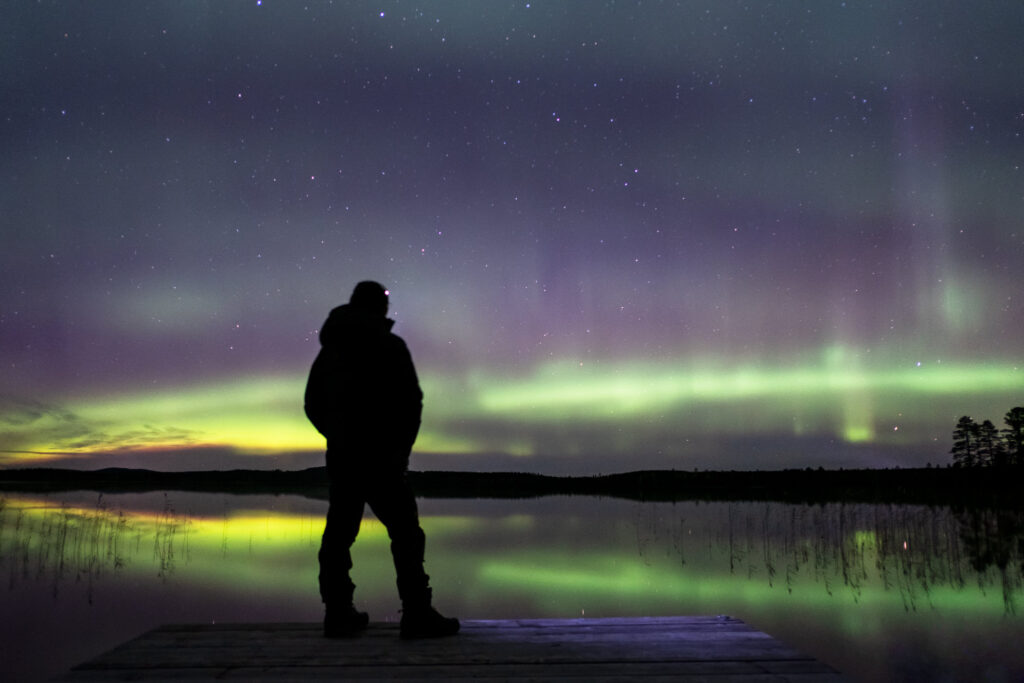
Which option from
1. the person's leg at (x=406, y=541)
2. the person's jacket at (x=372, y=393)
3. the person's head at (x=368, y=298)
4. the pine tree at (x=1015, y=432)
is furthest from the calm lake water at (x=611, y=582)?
the pine tree at (x=1015, y=432)

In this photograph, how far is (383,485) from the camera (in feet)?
14.9

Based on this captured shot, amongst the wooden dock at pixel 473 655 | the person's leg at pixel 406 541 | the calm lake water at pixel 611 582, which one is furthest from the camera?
the calm lake water at pixel 611 582

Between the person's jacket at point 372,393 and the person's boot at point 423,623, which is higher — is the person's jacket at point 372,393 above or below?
above

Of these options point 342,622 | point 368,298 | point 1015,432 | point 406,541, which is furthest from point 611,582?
point 1015,432

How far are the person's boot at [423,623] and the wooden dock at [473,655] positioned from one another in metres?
0.09

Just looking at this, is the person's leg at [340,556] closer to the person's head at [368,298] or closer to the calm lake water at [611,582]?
the person's head at [368,298]

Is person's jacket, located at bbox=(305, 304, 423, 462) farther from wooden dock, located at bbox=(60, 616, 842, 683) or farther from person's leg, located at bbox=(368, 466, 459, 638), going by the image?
wooden dock, located at bbox=(60, 616, 842, 683)

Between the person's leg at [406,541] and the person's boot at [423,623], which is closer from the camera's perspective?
the person's boot at [423,623]

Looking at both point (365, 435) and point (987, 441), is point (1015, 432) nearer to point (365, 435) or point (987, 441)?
point (987, 441)

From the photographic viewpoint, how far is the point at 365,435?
4.60 m

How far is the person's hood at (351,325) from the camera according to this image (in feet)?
15.2

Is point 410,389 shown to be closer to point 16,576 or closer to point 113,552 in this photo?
point 16,576

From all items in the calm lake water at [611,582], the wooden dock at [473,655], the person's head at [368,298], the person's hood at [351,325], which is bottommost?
the calm lake water at [611,582]

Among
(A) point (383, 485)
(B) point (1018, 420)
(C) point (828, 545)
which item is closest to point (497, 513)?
(C) point (828, 545)
